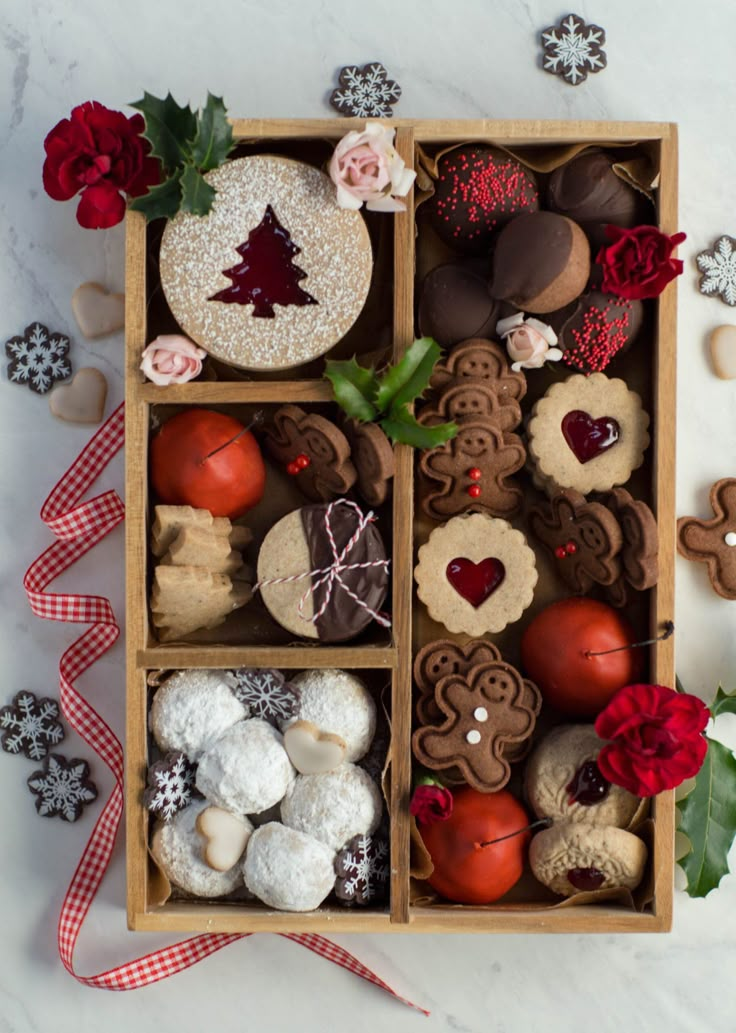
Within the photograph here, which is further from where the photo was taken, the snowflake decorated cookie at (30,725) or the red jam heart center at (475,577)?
the snowflake decorated cookie at (30,725)

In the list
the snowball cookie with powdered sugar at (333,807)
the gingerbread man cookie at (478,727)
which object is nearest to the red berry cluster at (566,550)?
the gingerbread man cookie at (478,727)

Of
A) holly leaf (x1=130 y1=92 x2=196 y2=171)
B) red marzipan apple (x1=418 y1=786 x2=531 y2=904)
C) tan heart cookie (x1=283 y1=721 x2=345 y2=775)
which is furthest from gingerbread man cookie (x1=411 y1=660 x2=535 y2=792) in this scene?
holly leaf (x1=130 y1=92 x2=196 y2=171)

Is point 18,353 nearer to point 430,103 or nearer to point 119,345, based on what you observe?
point 119,345

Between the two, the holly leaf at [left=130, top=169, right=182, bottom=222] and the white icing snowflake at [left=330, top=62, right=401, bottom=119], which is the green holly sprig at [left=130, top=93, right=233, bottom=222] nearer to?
the holly leaf at [left=130, top=169, right=182, bottom=222]

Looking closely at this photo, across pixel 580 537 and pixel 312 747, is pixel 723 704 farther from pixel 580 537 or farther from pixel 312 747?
pixel 312 747

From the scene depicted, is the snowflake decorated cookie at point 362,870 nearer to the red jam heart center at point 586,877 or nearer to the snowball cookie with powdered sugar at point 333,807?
the snowball cookie with powdered sugar at point 333,807

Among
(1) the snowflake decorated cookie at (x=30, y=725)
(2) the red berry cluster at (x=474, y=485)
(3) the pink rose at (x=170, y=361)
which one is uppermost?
(3) the pink rose at (x=170, y=361)

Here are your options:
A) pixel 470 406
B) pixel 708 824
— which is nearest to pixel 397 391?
pixel 470 406
